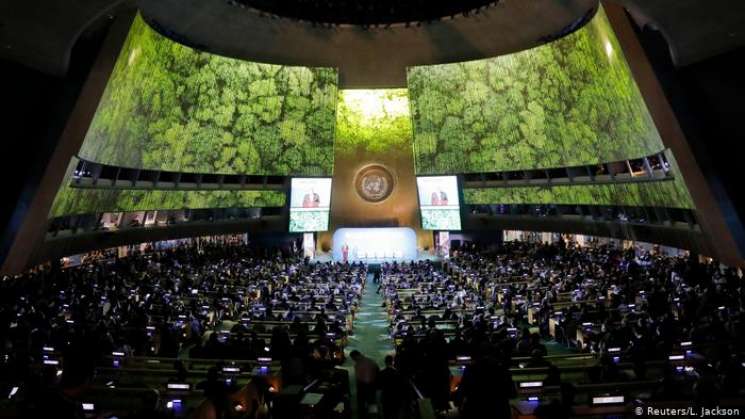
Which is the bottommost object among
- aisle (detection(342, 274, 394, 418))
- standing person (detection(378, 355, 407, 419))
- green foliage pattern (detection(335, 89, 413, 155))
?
standing person (detection(378, 355, 407, 419))

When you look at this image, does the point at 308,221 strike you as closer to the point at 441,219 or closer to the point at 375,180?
the point at 375,180

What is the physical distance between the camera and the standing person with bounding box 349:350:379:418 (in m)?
6.54

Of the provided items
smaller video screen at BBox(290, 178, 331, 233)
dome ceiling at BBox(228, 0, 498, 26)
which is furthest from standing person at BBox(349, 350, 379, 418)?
smaller video screen at BBox(290, 178, 331, 233)

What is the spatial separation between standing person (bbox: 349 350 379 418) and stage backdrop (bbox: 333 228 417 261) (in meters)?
26.9

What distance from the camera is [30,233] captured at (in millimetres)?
15016

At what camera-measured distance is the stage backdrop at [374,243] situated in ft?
111

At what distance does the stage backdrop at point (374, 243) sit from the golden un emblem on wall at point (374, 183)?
90.9 inches

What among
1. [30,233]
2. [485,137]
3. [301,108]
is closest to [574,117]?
[485,137]

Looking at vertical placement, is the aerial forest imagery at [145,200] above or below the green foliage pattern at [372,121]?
below

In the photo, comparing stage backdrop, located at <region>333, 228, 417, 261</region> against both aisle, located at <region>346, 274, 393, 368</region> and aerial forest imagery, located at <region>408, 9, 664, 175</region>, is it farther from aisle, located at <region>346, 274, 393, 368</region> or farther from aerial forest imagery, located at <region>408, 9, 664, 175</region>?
aisle, located at <region>346, 274, 393, 368</region>

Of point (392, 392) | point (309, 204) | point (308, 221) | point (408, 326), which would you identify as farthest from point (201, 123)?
point (392, 392)

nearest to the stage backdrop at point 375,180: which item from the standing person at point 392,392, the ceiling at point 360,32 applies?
the ceiling at point 360,32

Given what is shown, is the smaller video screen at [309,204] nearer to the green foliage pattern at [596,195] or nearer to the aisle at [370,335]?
A: the green foliage pattern at [596,195]

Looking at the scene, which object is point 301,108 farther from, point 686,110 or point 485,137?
point 686,110
